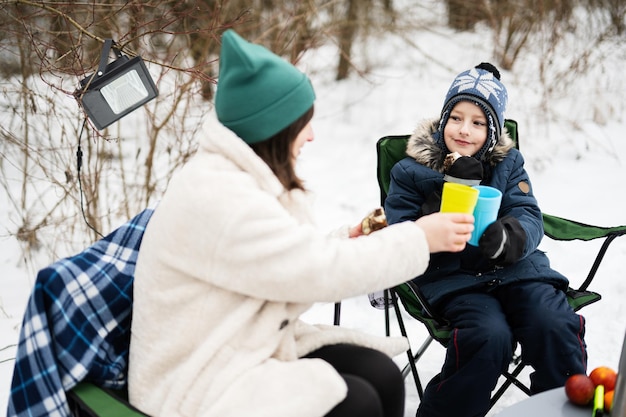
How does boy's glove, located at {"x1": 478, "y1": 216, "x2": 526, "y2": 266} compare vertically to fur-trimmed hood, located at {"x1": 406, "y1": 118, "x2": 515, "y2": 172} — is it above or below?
below

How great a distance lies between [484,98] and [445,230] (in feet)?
3.05

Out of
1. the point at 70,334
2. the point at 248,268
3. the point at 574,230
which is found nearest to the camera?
the point at 248,268

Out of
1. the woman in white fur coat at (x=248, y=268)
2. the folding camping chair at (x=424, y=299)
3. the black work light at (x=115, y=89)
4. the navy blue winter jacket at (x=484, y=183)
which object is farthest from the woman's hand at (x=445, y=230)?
the black work light at (x=115, y=89)

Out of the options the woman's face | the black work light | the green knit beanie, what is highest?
the black work light

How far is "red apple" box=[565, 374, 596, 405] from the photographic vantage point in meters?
1.40

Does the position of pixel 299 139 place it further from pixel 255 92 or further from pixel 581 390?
pixel 581 390

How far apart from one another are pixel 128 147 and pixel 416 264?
4498mm

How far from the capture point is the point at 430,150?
7.26 ft

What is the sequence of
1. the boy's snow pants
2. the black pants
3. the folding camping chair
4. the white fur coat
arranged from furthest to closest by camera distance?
the folding camping chair, the boy's snow pants, the black pants, the white fur coat

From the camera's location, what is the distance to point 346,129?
586 cm

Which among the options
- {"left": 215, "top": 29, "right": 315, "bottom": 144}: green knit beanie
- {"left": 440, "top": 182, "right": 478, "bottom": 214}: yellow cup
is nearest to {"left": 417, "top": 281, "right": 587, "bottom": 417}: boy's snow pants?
{"left": 440, "top": 182, "right": 478, "bottom": 214}: yellow cup

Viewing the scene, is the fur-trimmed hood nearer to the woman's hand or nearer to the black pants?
the woman's hand

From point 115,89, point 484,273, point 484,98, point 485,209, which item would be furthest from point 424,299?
point 115,89

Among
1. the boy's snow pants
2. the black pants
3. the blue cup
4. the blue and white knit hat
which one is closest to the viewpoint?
the black pants
